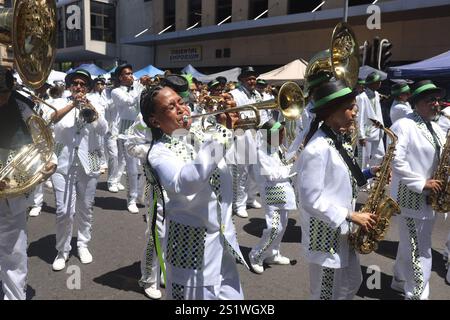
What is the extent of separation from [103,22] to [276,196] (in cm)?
3215

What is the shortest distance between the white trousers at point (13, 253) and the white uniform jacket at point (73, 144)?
147 cm

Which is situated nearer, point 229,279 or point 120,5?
point 229,279

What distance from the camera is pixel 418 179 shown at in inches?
148

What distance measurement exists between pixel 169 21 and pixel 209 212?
27235mm

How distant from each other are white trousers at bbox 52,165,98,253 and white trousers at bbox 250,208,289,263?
2020mm

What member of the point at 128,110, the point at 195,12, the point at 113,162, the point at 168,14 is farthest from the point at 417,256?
the point at 168,14

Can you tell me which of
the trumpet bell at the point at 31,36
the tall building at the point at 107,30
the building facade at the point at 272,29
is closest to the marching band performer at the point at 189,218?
the trumpet bell at the point at 31,36

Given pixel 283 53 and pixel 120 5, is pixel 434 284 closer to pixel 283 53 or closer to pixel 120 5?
pixel 283 53

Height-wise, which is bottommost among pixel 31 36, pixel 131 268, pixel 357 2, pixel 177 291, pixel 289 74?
pixel 131 268

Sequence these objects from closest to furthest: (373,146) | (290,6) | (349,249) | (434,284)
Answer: (349,249), (434,284), (373,146), (290,6)

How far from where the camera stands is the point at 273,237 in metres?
4.73

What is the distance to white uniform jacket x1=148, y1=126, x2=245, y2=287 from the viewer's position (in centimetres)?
248

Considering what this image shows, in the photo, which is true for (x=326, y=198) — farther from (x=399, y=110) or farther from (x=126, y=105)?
(x=126, y=105)
